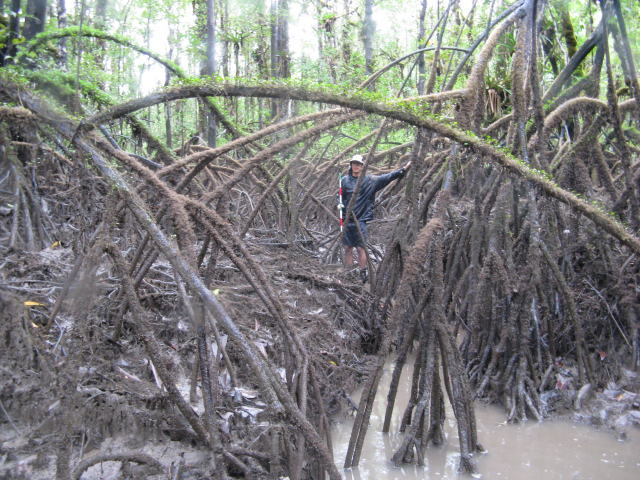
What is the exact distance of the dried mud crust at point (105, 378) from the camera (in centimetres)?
207

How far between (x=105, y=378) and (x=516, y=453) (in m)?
2.44

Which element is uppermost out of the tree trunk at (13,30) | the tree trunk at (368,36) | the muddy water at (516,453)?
the tree trunk at (368,36)

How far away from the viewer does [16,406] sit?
2.25m

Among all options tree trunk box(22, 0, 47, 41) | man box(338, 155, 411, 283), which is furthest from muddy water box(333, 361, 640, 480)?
tree trunk box(22, 0, 47, 41)

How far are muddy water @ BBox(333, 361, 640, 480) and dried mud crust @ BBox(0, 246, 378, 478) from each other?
0.43 meters

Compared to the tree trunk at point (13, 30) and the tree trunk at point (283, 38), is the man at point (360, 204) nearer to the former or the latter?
the tree trunk at point (13, 30)

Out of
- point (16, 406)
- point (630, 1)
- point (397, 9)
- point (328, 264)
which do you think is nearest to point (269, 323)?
point (16, 406)

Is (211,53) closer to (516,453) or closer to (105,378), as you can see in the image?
(105,378)

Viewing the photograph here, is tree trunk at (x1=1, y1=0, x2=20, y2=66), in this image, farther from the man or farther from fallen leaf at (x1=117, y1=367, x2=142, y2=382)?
the man

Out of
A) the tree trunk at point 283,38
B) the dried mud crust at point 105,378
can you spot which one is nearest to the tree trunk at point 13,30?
the dried mud crust at point 105,378

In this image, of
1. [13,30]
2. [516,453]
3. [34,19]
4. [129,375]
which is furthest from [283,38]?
[516,453]

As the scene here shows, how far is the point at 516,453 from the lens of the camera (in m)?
2.85

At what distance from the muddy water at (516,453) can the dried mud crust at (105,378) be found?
1.42 feet

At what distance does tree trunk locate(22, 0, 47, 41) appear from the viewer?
4160 millimetres
